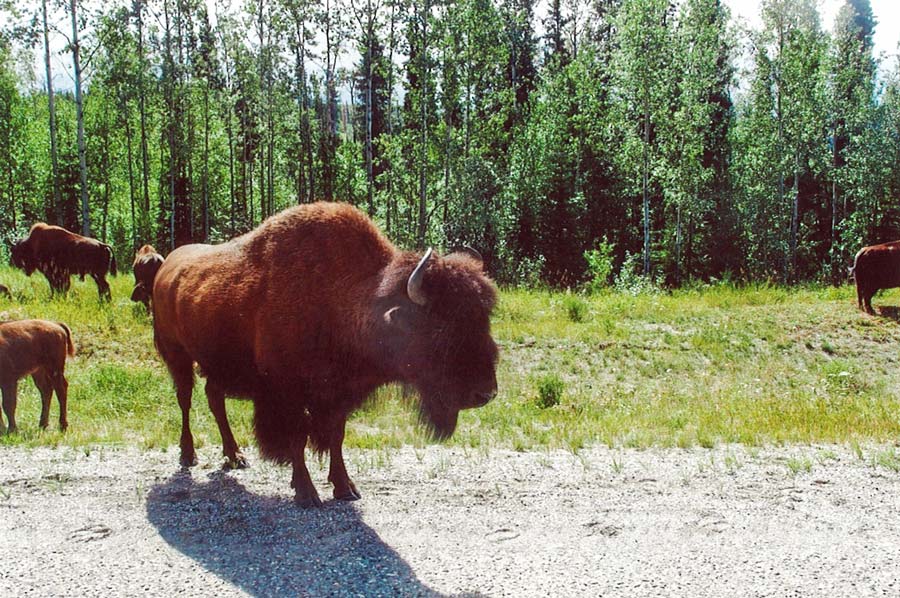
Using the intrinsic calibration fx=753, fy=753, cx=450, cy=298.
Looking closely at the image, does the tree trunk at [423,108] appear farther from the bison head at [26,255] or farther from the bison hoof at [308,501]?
the bison hoof at [308,501]

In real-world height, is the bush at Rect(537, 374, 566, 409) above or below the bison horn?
below

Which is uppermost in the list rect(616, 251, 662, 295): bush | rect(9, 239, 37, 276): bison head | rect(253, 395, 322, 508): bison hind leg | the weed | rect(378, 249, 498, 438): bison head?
rect(378, 249, 498, 438): bison head

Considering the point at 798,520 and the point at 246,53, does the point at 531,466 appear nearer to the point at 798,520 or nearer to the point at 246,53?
the point at 798,520

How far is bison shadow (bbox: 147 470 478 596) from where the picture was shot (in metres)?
3.80

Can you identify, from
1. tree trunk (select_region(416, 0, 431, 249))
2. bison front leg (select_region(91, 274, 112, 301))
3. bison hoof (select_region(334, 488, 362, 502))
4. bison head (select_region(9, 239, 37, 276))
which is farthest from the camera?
tree trunk (select_region(416, 0, 431, 249))

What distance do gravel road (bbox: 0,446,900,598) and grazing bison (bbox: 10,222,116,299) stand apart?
37.2ft

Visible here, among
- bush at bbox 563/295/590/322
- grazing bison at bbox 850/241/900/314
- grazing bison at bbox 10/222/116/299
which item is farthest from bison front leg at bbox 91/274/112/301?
grazing bison at bbox 850/241/900/314

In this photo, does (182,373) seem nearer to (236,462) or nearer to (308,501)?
(236,462)

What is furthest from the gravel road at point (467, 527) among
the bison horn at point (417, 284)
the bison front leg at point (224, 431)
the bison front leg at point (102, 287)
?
the bison front leg at point (102, 287)

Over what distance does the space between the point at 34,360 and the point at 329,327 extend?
189 inches

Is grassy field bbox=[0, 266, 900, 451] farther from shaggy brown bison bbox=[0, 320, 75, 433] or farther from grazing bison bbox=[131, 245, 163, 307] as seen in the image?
grazing bison bbox=[131, 245, 163, 307]

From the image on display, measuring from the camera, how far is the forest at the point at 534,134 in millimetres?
27078

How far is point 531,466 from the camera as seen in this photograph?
6.05 m

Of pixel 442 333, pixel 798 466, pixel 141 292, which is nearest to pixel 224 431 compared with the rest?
pixel 442 333
